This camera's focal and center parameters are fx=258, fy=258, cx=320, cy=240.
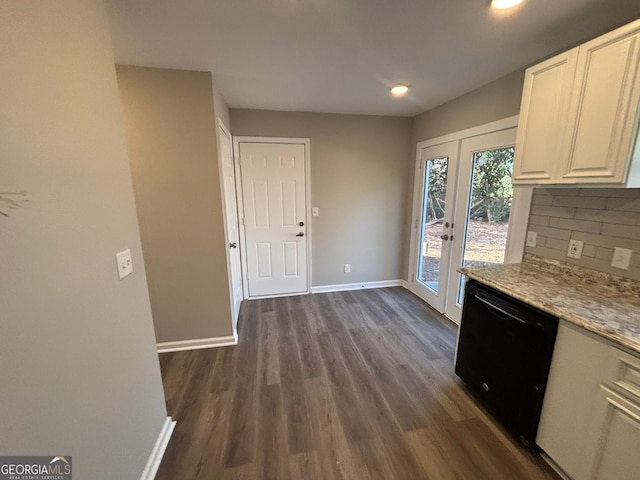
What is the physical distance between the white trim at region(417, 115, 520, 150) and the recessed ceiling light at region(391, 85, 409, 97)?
2.30 feet

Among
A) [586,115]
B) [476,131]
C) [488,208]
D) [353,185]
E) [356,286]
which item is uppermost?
[476,131]

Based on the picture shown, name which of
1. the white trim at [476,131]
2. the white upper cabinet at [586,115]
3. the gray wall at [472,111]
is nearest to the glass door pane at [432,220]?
the white trim at [476,131]

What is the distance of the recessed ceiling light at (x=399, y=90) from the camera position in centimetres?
240

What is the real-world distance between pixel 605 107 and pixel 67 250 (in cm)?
243

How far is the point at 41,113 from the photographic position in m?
0.81

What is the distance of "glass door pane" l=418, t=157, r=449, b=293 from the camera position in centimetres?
303

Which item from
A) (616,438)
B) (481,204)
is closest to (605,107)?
(481,204)

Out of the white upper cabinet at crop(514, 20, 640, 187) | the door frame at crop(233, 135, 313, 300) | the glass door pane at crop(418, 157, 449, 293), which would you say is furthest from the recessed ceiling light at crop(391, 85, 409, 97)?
the door frame at crop(233, 135, 313, 300)

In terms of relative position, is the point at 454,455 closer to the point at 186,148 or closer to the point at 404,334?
the point at 404,334

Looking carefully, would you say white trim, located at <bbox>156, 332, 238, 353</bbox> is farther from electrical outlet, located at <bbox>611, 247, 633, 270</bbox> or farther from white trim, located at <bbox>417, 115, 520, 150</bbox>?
white trim, located at <bbox>417, 115, 520, 150</bbox>

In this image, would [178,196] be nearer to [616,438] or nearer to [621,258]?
[616,438]

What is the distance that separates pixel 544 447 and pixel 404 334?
52.4 inches

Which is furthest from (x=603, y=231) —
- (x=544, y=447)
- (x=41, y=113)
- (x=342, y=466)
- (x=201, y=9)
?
(x=41, y=113)

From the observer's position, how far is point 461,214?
2.69 m
